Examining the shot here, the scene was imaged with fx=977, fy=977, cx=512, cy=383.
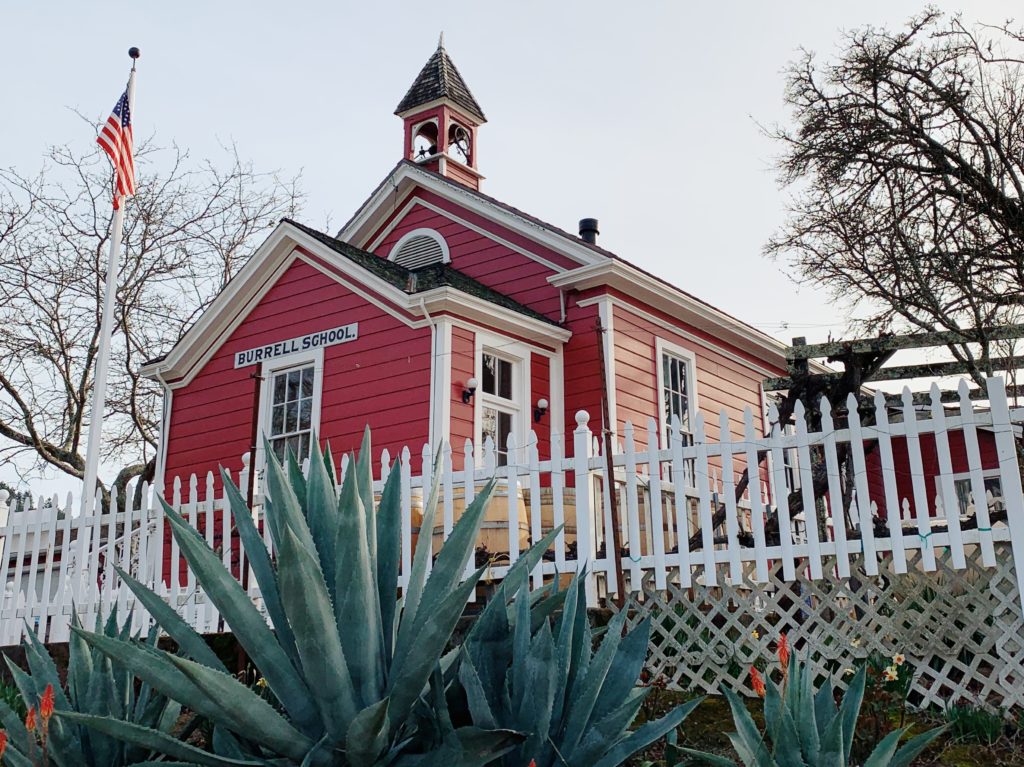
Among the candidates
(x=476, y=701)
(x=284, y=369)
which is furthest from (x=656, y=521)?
(x=284, y=369)

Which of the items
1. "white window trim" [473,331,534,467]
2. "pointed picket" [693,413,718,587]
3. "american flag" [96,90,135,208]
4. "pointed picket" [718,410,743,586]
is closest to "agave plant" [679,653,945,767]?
"pointed picket" [718,410,743,586]

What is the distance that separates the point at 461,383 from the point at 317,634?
8835 mm

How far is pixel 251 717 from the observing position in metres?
2.59

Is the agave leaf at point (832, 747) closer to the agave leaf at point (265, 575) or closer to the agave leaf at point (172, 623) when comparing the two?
the agave leaf at point (265, 575)

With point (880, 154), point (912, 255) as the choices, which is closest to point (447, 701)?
point (912, 255)

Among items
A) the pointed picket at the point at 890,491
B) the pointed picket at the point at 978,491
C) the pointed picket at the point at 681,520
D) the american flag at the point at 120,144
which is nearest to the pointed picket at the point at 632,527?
the pointed picket at the point at 681,520

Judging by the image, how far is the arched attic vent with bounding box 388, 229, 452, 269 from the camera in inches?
571

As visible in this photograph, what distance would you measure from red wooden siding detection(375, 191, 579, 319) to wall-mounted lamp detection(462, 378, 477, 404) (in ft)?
6.52

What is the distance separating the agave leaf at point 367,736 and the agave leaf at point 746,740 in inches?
41.1

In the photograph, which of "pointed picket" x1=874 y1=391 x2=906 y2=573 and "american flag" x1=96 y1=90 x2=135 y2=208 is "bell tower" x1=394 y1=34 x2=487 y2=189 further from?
"pointed picket" x1=874 y1=391 x2=906 y2=573

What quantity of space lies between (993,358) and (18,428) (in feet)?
61.2

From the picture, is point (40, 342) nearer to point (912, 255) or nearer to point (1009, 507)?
point (912, 255)

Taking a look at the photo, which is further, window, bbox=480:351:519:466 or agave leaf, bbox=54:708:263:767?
window, bbox=480:351:519:466

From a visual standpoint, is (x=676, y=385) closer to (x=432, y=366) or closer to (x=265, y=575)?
(x=432, y=366)
